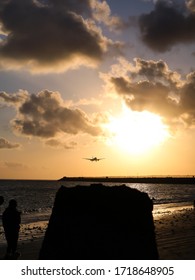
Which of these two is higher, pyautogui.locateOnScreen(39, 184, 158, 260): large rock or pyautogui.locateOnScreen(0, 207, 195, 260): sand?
pyautogui.locateOnScreen(39, 184, 158, 260): large rock

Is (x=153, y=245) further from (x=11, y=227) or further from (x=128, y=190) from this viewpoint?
(x=11, y=227)

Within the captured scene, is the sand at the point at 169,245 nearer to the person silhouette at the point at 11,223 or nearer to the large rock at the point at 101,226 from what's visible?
the person silhouette at the point at 11,223

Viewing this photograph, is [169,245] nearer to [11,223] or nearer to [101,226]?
[11,223]

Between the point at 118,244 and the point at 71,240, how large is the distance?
1.18 m

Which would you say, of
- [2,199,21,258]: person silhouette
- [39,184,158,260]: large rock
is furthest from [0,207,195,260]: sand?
[39,184,158,260]: large rock

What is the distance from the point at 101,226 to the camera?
9.32m

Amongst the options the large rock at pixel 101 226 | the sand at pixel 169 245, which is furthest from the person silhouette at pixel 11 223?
the large rock at pixel 101 226

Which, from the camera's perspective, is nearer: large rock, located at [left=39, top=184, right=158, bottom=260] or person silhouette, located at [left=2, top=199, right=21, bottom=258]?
large rock, located at [left=39, top=184, right=158, bottom=260]

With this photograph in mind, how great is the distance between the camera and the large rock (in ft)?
29.9

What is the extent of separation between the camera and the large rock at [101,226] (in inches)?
359

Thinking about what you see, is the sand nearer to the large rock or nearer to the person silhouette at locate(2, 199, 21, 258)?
the person silhouette at locate(2, 199, 21, 258)

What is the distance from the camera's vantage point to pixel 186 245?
1459 cm

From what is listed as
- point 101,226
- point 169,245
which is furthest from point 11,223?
point 169,245
